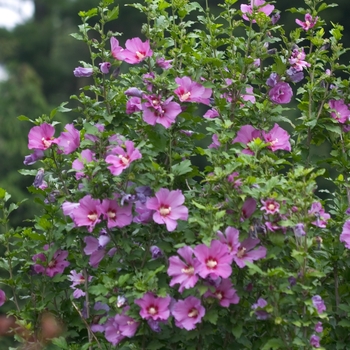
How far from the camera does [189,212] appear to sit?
2.49 m

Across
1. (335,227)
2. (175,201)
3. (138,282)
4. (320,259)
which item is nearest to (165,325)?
(138,282)

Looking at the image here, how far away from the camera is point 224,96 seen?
2.75 metres

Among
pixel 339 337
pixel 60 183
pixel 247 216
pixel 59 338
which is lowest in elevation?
pixel 339 337

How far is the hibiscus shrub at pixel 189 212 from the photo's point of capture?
220cm

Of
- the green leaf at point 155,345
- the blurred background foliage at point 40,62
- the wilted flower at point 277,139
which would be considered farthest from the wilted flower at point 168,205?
the blurred background foliage at point 40,62

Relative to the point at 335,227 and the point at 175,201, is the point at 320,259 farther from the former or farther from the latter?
the point at 175,201

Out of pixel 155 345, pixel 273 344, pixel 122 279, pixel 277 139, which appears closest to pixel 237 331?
pixel 273 344

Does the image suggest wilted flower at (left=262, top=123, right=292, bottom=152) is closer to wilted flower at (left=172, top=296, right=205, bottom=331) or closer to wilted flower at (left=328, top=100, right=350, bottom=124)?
wilted flower at (left=328, top=100, right=350, bottom=124)

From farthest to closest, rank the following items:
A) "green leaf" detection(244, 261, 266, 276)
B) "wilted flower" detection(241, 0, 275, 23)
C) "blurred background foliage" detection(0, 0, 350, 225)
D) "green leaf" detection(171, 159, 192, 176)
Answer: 1. "blurred background foliage" detection(0, 0, 350, 225)
2. "wilted flower" detection(241, 0, 275, 23)
3. "green leaf" detection(171, 159, 192, 176)
4. "green leaf" detection(244, 261, 266, 276)

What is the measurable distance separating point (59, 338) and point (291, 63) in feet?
3.82

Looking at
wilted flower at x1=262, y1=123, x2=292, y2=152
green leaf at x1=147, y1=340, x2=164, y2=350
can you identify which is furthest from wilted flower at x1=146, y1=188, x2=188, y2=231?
wilted flower at x1=262, y1=123, x2=292, y2=152

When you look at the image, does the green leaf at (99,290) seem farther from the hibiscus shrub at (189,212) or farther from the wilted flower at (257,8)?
the wilted flower at (257,8)

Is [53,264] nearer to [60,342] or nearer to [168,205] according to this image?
[60,342]

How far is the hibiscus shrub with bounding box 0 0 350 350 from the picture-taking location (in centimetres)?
220
